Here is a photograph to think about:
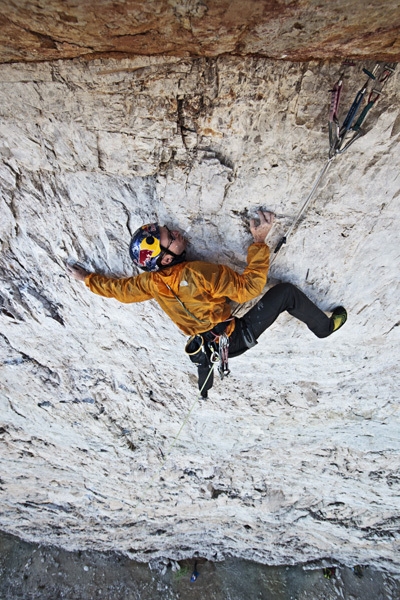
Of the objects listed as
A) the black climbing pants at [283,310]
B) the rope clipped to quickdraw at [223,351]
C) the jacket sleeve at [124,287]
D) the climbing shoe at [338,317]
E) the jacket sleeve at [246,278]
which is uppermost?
the climbing shoe at [338,317]

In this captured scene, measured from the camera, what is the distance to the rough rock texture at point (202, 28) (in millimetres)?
1357

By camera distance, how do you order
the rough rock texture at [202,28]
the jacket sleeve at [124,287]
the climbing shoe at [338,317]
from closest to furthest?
the rough rock texture at [202,28]
the jacket sleeve at [124,287]
the climbing shoe at [338,317]

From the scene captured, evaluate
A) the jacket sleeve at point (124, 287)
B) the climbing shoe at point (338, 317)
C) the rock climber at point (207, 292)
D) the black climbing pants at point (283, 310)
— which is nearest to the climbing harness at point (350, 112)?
the rock climber at point (207, 292)

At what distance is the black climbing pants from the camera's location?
2820 mm

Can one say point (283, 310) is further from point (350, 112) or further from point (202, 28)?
point (202, 28)

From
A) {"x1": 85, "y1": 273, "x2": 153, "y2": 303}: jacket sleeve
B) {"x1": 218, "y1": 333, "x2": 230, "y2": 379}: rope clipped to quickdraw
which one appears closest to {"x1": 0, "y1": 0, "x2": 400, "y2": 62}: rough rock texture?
{"x1": 85, "y1": 273, "x2": 153, "y2": 303}: jacket sleeve

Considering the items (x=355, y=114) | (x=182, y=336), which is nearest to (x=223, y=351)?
(x=182, y=336)

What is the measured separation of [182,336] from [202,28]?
2.53 m

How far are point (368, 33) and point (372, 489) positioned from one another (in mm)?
5445

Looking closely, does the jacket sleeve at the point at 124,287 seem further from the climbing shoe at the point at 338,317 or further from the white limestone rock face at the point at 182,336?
the climbing shoe at the point at 338,317

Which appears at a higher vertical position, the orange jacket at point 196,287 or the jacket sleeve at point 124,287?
the orange jacket at point 196,287

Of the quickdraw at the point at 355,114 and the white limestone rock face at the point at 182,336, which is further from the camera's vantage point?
the white limestone rock face at the point at 182,336

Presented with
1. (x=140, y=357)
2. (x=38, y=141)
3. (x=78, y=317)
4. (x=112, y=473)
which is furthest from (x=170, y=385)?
(x=38, y=141)

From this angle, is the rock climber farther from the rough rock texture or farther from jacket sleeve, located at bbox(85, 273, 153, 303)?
the rough rock texture
